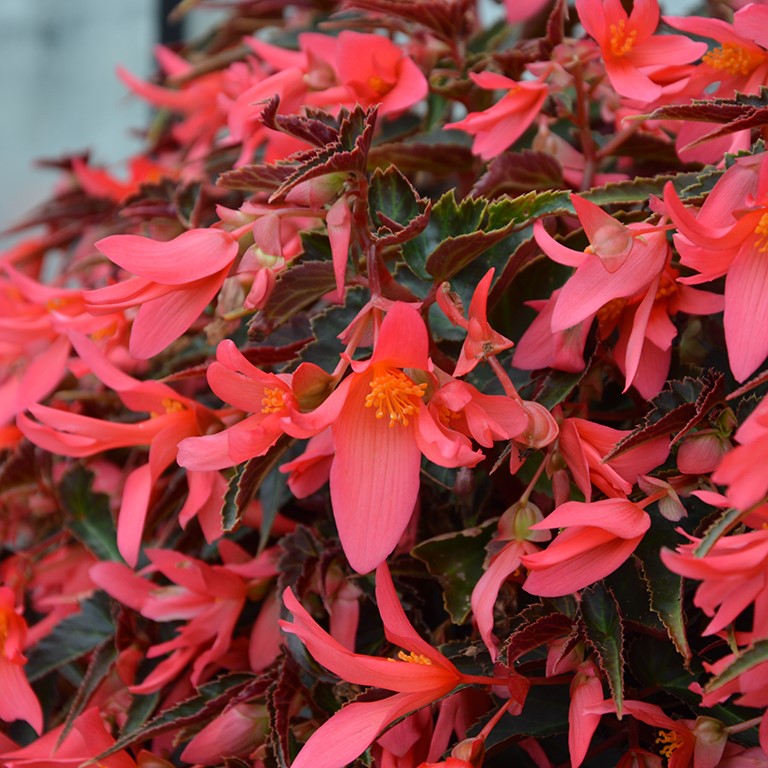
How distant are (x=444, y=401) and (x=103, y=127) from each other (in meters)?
2.00

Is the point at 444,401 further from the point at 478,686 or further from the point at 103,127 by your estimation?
the point at 103,127

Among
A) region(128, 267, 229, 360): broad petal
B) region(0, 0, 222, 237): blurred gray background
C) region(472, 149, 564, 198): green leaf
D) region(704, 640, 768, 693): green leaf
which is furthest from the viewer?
region(0, 0, 222, 237): blurred gray background

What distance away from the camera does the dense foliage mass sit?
0.35 meters

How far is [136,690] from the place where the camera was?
49 centimetres

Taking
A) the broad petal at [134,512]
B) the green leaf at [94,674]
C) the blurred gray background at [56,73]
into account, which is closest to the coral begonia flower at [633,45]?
the broad petal at [134,512]

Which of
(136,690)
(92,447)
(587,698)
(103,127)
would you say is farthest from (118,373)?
(103,127)

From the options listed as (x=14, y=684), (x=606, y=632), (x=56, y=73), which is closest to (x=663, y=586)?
(x=606, y=632)

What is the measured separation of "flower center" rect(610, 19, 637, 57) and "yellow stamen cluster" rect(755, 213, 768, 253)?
0.51ft

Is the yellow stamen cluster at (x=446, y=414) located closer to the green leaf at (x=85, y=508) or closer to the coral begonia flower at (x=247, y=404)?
the coral begonia flower at (x=247, y=404)

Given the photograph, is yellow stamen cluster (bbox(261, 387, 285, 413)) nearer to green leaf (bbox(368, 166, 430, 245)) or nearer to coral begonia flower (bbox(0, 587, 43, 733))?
green leaf (bbox(368, 166, 430, 245))

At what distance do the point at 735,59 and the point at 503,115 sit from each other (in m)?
0.12

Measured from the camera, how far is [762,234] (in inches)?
14.0

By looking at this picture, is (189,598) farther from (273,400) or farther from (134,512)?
(273,400)

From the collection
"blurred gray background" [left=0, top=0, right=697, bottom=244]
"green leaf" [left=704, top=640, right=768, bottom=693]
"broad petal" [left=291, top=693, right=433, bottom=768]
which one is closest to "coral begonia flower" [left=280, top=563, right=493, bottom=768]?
"broad petal" [left=291, top=693, right=433, bottom=768]
